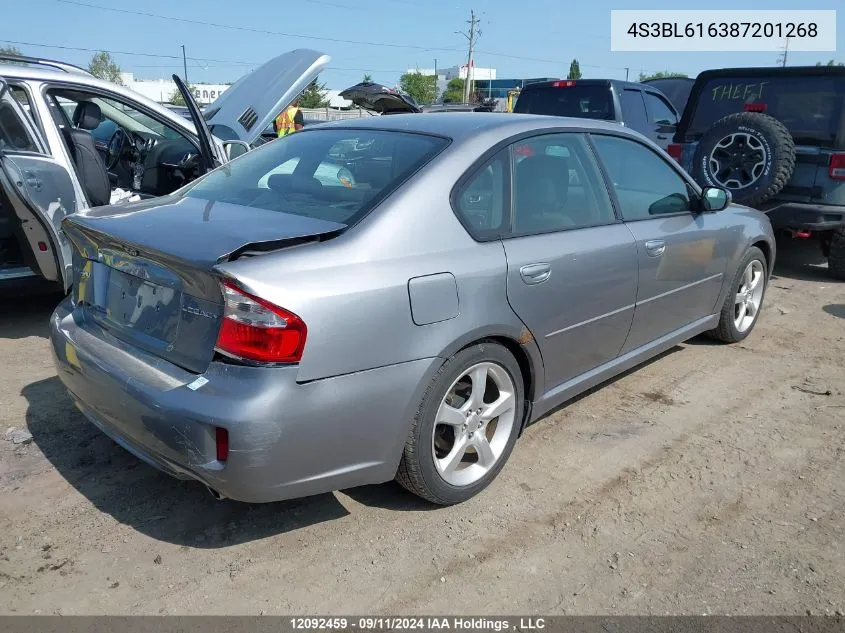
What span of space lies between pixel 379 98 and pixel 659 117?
4150mm

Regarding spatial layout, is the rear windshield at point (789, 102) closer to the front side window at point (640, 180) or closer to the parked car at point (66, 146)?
the front side window at point (640, 180)

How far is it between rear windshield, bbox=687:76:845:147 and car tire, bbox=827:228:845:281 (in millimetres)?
902

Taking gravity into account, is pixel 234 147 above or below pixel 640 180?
above

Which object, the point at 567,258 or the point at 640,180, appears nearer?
the point at 567,258

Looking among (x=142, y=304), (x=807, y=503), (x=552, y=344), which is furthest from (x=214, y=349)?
(x=807, y=503)

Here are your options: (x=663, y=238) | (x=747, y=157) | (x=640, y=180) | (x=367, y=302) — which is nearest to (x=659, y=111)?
(x=747, y=157)

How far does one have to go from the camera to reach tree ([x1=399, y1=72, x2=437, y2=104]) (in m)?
84.4

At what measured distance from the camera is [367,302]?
7.91 ft

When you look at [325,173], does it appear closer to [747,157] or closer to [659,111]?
[747,157]

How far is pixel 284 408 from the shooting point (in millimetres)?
2273

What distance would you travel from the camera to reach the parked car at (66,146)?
4.45m

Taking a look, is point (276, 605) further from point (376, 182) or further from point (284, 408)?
point (376, 182)

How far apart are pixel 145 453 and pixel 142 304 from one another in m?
0.56

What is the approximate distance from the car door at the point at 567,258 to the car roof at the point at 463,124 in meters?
0.08
